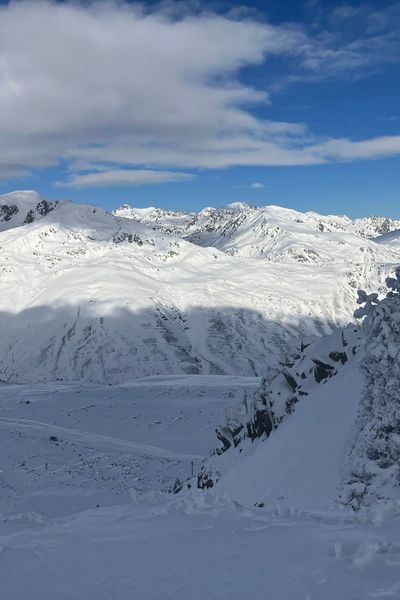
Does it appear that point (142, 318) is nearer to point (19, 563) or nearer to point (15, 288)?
point (15, 288)

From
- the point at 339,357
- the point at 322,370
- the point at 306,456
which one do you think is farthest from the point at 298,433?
the point at 339,357

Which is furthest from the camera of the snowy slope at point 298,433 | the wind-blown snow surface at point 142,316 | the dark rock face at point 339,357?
the wind-blown snow surface at point 142,316

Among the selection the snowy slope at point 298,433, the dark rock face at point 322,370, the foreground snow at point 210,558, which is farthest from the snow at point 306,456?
the foreground snow at point 210,558

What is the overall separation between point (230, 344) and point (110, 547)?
13781cm

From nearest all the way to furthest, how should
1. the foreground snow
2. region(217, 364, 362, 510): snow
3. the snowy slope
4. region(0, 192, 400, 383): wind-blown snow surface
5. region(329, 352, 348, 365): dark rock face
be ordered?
the foreground snow < region(217, 364, 362, 510): snow < the snowy slope < region(329, 352, 348, 365): dark rock face < region(0, 192, 400, 383): wind-blown snow surface

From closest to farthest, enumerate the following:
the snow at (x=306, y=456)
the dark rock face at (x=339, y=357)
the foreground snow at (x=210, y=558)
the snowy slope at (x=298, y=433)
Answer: the foreground snow at (x=210, y=558), the snow at (x=306, y=456), the snowy slope at (x=298, y=433), the dark rock face at (x=339, y=357)

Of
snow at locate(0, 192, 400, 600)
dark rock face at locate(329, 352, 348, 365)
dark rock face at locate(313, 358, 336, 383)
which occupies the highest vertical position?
dark rock face at locate(329, 352, 348, 365)

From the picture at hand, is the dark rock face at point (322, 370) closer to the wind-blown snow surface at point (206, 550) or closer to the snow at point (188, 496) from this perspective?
the snow at point (188, 496)

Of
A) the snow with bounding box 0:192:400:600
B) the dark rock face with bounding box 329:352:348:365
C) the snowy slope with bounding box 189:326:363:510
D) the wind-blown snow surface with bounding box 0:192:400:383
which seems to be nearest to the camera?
the snow with bounding box 0:192:400:600

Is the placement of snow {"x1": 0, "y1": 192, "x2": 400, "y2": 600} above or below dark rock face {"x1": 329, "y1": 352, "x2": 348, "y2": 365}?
below

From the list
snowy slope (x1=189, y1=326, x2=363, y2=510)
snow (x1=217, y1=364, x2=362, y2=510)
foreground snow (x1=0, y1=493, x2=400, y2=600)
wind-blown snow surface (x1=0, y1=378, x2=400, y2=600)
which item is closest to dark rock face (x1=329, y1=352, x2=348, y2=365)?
snowy slope (x1=189, y1=326, x2=363, y2=510)

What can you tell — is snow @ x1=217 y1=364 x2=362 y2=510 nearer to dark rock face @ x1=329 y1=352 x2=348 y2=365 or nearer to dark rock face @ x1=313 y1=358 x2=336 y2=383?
dark rock face @ x1=313 y1=358 x2=336 y2=383

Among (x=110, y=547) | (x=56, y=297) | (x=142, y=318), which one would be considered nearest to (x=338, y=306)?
(x=142, y=318)

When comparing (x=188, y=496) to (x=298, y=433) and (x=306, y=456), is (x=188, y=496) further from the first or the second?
(x=298, y=433)
